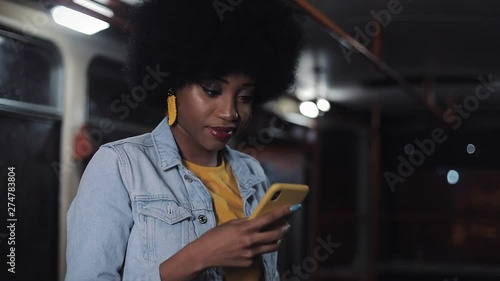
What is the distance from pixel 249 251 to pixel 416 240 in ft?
34.3

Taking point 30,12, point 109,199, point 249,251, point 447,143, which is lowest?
point 249,251

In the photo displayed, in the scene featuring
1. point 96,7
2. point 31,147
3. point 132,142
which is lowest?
point 132,142

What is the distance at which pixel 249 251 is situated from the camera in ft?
3.80

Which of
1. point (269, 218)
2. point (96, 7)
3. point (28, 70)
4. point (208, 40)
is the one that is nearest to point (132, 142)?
point (208, 40)

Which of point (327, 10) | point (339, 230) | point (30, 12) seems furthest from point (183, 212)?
point (339, 230)

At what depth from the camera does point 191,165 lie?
1.53m

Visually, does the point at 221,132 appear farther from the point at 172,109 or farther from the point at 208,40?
the point at 208,40

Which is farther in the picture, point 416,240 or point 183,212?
point 416,240

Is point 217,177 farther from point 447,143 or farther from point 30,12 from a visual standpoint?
point 447,143

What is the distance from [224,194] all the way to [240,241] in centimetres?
40

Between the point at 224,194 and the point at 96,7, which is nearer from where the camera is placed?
the point at 224,194

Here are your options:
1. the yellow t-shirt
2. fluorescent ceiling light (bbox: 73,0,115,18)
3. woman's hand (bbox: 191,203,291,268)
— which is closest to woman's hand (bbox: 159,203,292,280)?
woman's hand (bbox: 191,203,291,268)

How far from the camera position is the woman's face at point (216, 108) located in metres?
1.40

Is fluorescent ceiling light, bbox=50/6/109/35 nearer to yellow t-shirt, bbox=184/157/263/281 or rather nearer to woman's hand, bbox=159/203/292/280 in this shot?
yellow t-shirt, bbox=184/157/263/281
